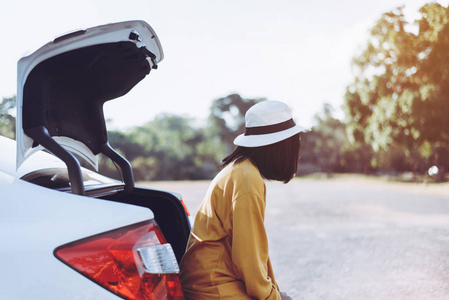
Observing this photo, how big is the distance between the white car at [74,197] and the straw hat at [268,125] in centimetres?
52

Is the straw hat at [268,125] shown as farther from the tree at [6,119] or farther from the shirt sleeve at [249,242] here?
the tree at [6,119]

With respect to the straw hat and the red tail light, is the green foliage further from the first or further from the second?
the red tail light

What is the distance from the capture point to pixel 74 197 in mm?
1623

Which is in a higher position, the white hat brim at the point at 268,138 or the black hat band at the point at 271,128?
the black hat band at the point at 271,128

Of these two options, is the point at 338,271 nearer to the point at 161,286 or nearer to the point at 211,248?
the point at 211,248

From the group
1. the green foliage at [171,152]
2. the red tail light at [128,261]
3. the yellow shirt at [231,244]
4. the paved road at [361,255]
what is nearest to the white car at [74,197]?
the red tail light at [128,261]

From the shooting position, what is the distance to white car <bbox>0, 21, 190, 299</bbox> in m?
1.44

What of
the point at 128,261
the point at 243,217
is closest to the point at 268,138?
the point at 243,217

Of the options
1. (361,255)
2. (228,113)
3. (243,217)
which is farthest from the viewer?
(228,113)

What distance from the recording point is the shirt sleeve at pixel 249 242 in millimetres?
1835

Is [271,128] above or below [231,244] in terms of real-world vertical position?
above

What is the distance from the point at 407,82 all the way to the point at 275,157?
2644 cm

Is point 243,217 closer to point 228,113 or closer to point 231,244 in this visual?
point 231,244

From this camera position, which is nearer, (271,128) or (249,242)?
(249,242)
